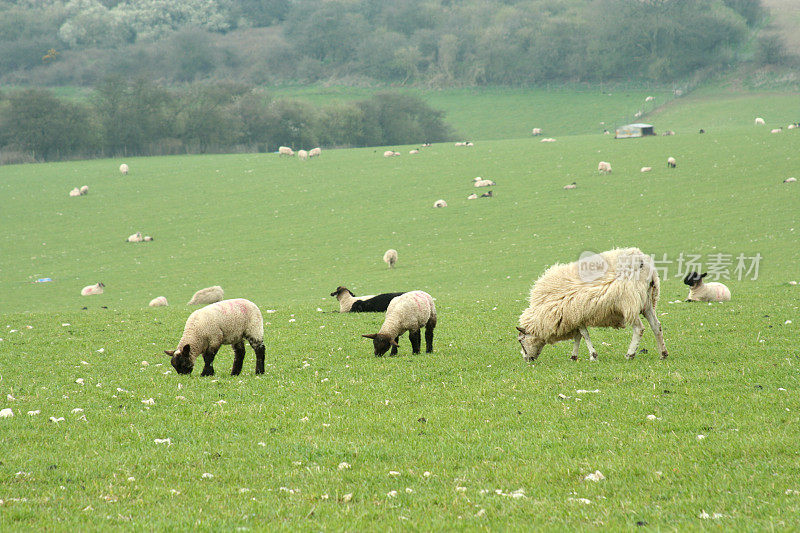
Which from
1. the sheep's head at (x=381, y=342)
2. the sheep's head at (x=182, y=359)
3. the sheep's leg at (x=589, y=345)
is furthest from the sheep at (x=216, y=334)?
the sheep's leg at (x=589, y=345)

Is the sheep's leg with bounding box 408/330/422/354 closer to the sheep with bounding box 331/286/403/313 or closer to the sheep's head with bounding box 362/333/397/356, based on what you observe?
the sheep's head with bounding box 362/333/397/356

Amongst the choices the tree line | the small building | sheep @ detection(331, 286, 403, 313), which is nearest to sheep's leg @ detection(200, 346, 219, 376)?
sheep @ detection(331, 286, 403, 313)

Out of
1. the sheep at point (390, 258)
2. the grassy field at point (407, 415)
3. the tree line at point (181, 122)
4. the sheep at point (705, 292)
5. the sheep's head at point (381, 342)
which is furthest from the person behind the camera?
the tree line at point (181, 122)

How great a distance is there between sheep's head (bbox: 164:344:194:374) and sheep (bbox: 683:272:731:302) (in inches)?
550

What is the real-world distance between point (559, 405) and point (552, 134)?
9183 cm

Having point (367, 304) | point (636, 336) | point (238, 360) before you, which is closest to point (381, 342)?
point (238, 360)

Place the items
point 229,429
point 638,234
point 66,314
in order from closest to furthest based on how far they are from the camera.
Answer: point 229,429
point 66,314
point 638,234

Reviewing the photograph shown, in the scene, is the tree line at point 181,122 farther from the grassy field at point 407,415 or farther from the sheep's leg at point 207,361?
the sheep's leg at point 207,361

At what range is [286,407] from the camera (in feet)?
31.7

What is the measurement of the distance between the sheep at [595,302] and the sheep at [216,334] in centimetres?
497

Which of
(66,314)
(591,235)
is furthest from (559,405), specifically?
(591,235)

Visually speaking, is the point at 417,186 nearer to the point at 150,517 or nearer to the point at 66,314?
the point at 66,314

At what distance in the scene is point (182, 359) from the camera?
1182 cm

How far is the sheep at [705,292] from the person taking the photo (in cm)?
1920
